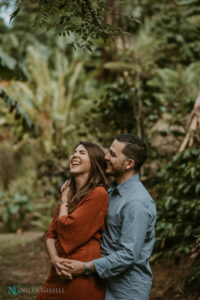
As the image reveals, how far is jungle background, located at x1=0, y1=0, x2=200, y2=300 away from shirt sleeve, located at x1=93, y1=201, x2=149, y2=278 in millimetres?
1039

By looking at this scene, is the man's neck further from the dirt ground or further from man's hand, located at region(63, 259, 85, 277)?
the dirt ground

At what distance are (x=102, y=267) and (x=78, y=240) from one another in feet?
0.72

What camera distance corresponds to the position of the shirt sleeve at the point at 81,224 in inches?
81.8

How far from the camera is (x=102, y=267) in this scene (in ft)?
6.56

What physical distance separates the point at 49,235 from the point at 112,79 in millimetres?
8450

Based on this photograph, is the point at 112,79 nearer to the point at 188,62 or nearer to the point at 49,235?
the point at 188,62

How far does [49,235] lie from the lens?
2377mm

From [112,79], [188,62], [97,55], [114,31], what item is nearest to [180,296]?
[114,31]

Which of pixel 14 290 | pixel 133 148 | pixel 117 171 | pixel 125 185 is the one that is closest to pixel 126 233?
pixel 125 185

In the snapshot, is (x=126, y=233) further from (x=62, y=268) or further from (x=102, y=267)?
(x=62, y=268)

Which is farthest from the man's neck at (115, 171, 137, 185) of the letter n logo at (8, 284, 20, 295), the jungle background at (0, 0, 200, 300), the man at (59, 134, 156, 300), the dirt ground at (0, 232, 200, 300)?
the letter n logo at (8, 284, 20, 295)

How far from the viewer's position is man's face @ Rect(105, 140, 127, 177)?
89.2 inches

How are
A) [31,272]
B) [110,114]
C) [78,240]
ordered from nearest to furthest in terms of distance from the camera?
[78,240], [31,272], [110,114]

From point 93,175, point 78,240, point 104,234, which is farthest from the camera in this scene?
point 93,175
